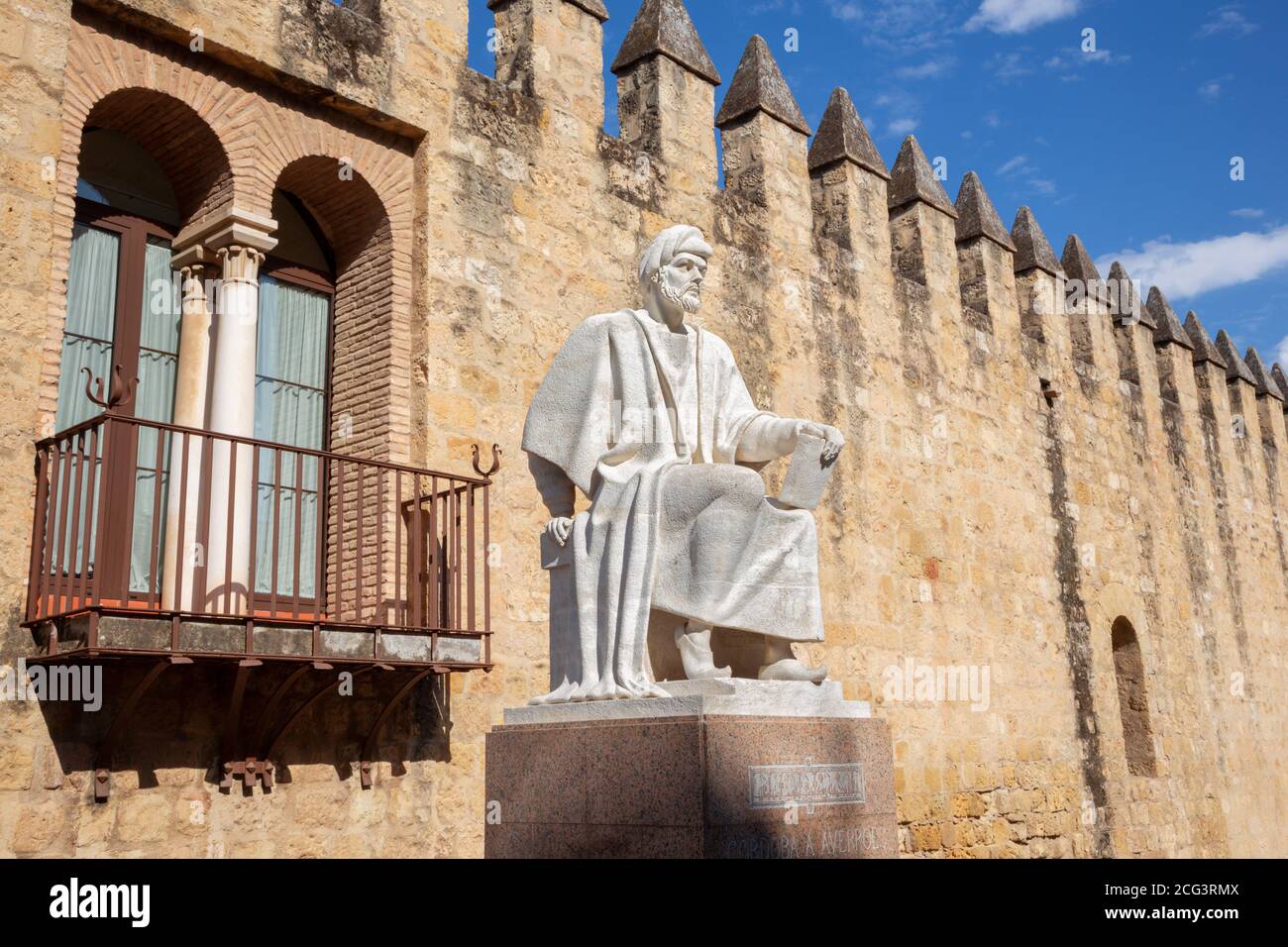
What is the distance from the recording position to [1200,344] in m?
16.2

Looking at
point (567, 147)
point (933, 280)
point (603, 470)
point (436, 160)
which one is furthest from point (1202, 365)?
point (603, 470)

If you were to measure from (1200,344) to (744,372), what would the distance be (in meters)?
9.41

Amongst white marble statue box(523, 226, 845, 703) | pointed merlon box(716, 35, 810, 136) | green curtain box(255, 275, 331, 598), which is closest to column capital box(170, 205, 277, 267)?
green curtain box(255, 275, 331, 598)

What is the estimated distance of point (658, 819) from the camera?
4027 millimetres

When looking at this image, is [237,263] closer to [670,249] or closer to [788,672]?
[670,249]

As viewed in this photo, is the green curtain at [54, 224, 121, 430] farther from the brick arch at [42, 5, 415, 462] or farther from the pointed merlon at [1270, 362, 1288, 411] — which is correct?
the pointed merlon at [1270, 362, 1288, 411]

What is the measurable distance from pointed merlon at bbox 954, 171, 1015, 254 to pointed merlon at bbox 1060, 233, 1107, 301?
1.81 metres

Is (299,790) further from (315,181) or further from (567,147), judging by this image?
(567,147)

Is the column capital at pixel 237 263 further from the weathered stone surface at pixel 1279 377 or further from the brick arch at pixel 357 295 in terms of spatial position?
the weathered stone surface at pixel 1279 377

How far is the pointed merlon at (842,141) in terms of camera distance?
10852 millimetres

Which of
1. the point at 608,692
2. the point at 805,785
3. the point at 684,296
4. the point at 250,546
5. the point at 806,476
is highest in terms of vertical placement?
the point at 684,296

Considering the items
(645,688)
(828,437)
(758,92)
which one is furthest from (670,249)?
(758,92)

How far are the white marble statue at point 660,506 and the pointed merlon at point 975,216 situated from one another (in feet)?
26.4

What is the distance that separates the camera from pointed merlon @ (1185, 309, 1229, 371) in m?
16.2
